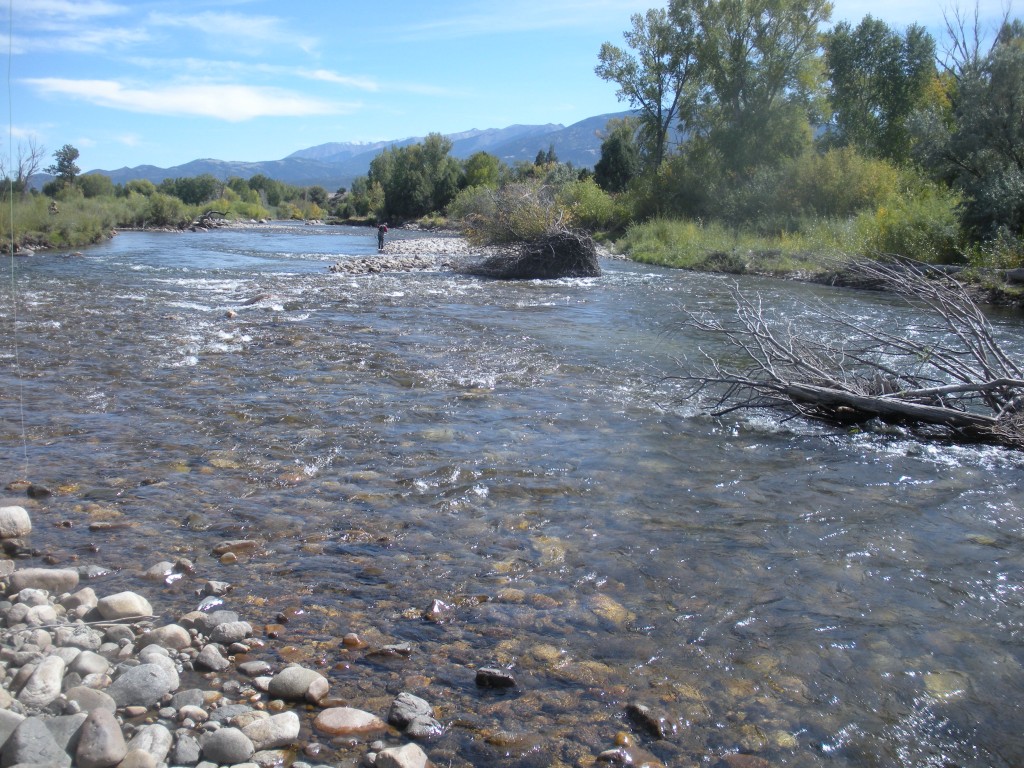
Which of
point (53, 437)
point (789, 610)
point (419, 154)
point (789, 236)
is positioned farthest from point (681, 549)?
point (419, 154)

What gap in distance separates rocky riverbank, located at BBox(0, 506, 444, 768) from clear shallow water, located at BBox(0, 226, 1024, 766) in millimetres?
191

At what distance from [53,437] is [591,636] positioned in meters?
5.80

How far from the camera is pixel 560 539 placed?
18.7ft

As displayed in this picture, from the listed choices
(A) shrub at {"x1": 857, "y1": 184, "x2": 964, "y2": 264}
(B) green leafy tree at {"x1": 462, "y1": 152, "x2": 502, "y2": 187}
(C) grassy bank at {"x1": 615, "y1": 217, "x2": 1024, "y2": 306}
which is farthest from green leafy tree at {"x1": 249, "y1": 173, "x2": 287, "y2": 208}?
(A) shrub at {"x1": 857, "y1": 184, "x2": 964, "y2": 264}

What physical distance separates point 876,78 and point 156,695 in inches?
2397

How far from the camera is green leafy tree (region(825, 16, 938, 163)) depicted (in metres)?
51.3

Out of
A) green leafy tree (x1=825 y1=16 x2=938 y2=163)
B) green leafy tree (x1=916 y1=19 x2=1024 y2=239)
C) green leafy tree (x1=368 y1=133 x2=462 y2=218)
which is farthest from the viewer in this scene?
green leafy tree (x1=368 y1=133 x2=462 y2=218)

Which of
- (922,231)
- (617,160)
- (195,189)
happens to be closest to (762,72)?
Answer: (922,231)

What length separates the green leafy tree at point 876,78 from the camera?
51.3 m

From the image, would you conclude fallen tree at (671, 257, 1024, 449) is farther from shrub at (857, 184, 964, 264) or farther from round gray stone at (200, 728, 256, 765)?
shrub at (857, 184, 964, 264)

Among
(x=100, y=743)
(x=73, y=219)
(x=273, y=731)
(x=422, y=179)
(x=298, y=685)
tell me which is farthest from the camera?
(x=422, y=179)

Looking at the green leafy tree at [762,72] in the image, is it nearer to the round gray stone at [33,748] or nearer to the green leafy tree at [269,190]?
the round gray stone at [33,748]

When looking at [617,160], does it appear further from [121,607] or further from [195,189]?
[195,189]

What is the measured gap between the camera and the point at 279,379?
10266 mm
